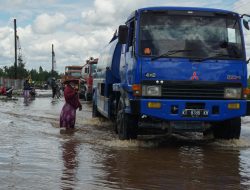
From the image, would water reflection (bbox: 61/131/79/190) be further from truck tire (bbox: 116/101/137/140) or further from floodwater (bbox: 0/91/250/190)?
truck tire (bbox: 116/101/137/140)

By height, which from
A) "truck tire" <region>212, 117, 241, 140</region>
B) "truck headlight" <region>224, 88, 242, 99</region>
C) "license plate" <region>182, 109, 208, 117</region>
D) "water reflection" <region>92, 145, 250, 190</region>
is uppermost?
"truck headlight" <region>224, 88, 242, 99</region>

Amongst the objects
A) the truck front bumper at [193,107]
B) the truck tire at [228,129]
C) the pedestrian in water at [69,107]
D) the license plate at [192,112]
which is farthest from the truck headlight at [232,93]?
the pedestrian in water at [69,107]

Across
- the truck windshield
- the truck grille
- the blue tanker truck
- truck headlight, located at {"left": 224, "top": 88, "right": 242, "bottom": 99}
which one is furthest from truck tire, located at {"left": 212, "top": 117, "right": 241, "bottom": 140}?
the truck windshield

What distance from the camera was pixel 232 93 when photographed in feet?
35.8

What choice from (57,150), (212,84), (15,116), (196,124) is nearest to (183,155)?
(196,124)

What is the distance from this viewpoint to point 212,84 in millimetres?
10773

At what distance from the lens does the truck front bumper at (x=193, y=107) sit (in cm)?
1064

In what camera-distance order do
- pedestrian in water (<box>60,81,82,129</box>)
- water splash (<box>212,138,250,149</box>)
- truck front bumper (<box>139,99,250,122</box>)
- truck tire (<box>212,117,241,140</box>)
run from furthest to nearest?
pedestrian in water (<box>60,81,82,129</box>) → truck tire (<box>212,117,241,140</box>) → water splash (<box>212,138,250,149</box>) → truck front bumper (<box>139,99,250,122</box>)

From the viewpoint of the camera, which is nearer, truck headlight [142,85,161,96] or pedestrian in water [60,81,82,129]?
truck headlight [142,85,161,96]

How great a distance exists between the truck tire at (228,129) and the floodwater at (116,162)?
0.17m

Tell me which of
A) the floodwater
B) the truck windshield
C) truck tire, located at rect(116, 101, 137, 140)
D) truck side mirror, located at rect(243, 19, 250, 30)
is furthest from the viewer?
truck tire, located at rect(116, 101, 137, 140)

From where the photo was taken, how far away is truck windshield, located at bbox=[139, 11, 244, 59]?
35.5ft

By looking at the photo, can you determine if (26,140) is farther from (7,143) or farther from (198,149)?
(198,149)

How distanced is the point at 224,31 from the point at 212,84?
3.99ft
